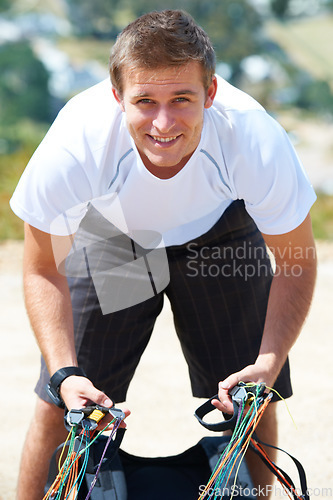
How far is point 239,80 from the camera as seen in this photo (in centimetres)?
2370

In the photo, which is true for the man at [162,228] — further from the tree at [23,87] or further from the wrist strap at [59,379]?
the tree at [23,87]

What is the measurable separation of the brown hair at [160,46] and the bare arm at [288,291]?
20.7 inches

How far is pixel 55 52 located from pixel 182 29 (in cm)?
3154

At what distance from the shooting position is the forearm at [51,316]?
2.06 m

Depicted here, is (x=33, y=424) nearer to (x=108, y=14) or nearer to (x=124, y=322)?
(x=124, y=322)

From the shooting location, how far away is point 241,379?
191 cm

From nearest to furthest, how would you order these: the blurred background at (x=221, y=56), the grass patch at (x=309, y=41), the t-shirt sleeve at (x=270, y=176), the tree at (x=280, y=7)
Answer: the t-shirt sleeve at (x=270, y=176) < the blurred background at (x=221, y=56) < the grass patch at (x=309, y=41) < the tree at (x=280, y=7)


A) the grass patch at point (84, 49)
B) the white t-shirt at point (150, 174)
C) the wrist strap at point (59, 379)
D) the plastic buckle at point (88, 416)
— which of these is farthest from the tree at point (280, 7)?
the plastic buckle at point (88, 416)

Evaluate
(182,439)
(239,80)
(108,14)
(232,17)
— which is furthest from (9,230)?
(108,14)

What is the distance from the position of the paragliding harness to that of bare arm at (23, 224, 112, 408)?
0.79 feet

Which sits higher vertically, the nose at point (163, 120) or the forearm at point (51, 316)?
the nose at point (163, 120)

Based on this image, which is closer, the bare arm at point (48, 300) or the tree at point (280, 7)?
the bare arm at point (48, 300)

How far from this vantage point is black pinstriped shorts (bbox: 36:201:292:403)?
2.37 m

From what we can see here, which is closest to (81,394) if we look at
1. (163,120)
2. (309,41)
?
(163,120)
